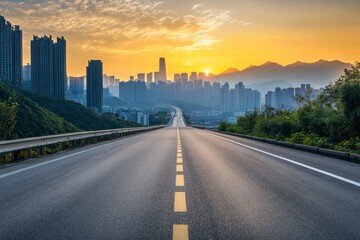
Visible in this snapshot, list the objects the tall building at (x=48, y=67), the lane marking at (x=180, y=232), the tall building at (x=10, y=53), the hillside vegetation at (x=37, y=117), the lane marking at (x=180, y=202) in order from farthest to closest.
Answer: the tall building at (x=48, y=67), the tall building at (x=10, y=53), the hillside vegetation at (x=37, y=117), the lane marking at (x=180, y=202), the lane marking at (x=180, y=232)

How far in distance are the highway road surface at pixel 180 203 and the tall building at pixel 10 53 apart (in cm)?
13782

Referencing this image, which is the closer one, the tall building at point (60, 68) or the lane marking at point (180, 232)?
the lane marking at point (180, 232)

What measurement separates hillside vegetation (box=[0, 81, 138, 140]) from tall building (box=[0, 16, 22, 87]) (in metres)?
30.4

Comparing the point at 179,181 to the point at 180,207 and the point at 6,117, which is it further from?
the point at 6,117

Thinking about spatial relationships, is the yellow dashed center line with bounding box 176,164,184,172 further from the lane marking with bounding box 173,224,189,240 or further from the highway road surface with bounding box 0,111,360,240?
the lane marking with bounding box 173,224,189,240

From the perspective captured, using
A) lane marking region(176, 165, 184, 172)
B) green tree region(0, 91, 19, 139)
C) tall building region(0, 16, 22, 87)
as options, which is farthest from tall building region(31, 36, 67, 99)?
lane marking region(176, 165, 184, 172)

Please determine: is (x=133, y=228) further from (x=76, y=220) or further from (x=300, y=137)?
(x=300, y=137)

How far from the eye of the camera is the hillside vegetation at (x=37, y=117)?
25.2 m

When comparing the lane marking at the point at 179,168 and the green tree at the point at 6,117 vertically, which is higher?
the green tree at the point at 6,117

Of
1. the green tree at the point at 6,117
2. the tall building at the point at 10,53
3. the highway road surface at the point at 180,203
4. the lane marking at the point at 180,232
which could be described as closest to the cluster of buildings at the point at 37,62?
the tall building at the point at 10,53

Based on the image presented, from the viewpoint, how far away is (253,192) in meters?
6.95

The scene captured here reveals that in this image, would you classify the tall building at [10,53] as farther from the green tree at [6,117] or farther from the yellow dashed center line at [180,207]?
the yellow dashed center line at [180,207]

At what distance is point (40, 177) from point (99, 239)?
553 centimetres

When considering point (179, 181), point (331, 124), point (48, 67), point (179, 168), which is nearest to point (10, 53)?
point (48, 67)
